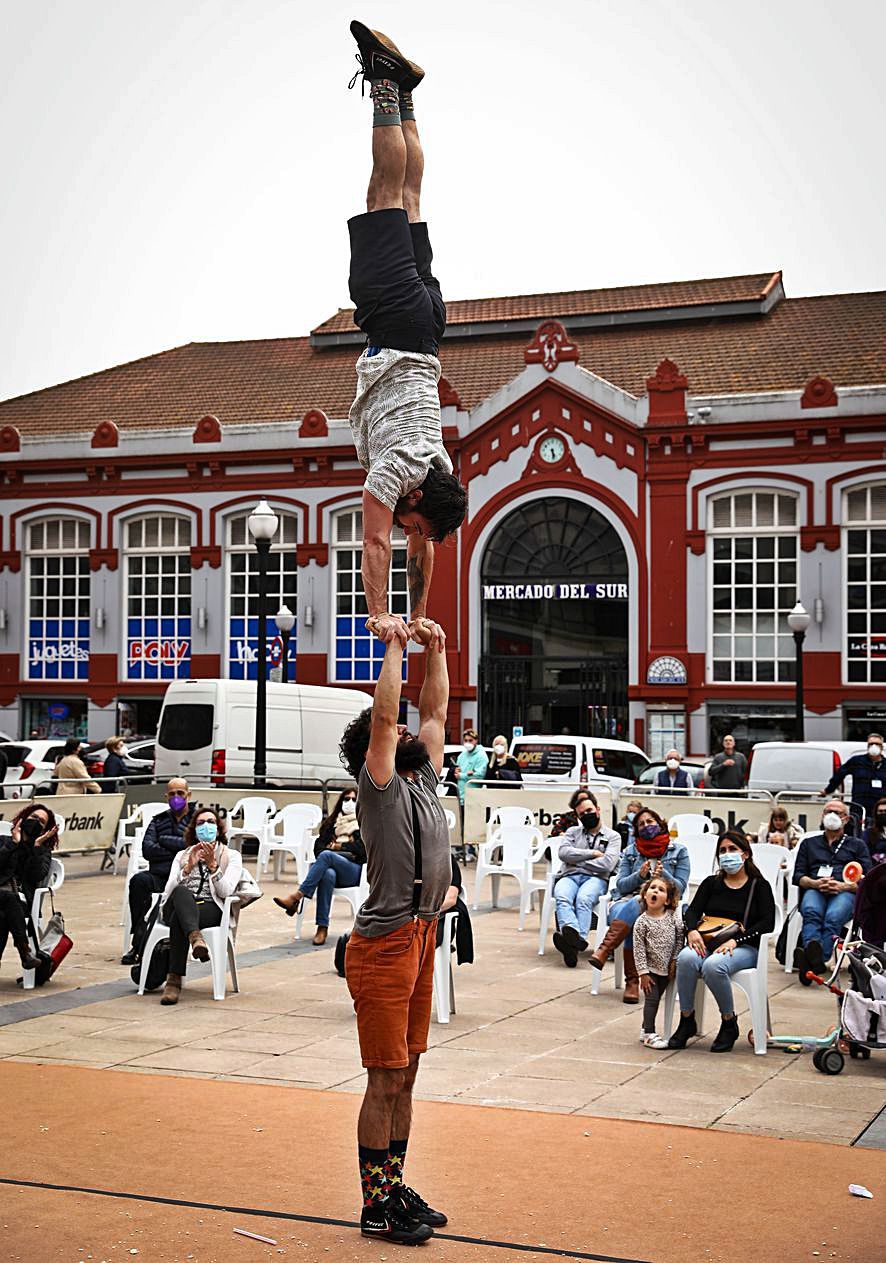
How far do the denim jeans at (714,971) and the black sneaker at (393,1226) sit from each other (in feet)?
14.4

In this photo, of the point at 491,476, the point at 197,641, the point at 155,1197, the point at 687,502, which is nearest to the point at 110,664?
the point at 197,641

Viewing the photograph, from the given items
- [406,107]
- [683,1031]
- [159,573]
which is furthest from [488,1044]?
[159,573]

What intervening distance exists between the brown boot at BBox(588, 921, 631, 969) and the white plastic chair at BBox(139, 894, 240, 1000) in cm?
263

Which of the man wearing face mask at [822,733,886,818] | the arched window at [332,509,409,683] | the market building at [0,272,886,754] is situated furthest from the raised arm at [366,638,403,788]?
the arched window at [332,509,409,683]

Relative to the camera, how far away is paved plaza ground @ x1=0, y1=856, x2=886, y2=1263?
541 centimetres

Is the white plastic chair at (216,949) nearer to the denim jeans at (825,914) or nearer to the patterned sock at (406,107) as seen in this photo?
the denim jeans at (825,914)

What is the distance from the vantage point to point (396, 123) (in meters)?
5.37

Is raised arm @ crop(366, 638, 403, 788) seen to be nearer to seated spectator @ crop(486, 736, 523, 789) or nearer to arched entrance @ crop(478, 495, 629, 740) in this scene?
seated spectator @ crop(486, 736, 523, 789)

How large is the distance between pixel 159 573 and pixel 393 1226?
30025 millimetres

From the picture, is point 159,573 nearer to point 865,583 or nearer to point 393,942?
point 865,583

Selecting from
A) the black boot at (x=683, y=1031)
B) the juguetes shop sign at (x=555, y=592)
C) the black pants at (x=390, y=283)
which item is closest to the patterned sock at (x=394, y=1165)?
the black pants at (x=390, y=283)

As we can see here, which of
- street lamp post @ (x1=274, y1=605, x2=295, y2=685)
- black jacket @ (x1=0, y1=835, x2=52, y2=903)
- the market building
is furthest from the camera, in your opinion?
the market building

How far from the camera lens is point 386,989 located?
5.38 m

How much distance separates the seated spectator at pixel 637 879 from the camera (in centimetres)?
1075
